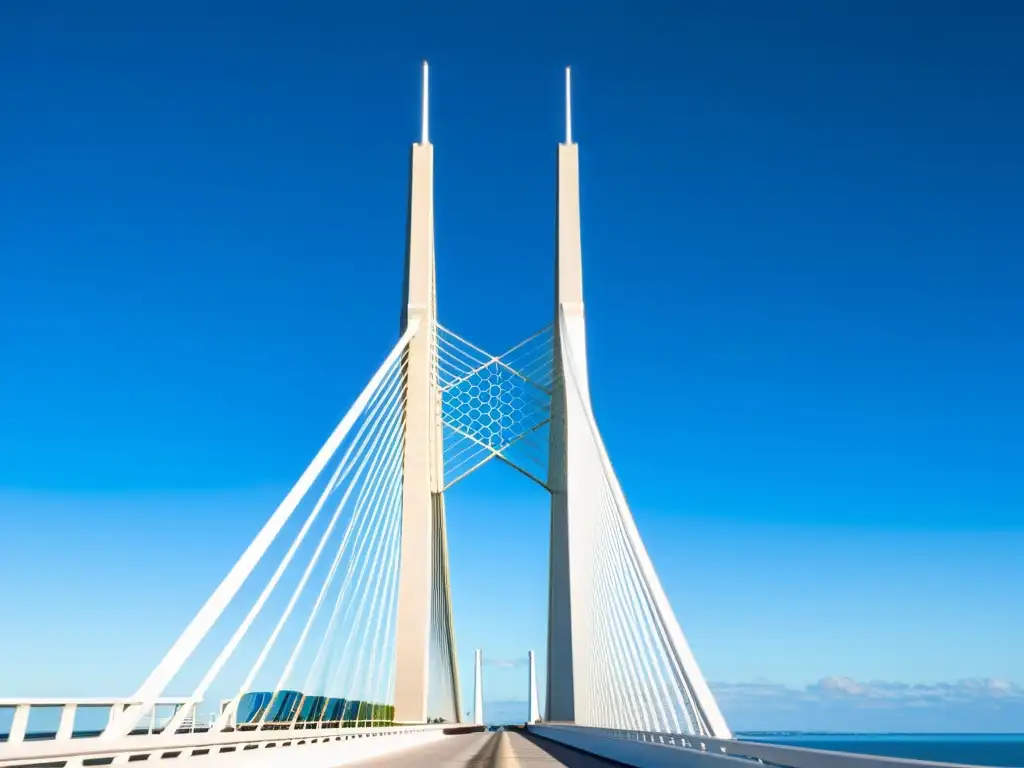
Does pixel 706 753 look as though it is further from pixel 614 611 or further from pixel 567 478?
pixel 567 478

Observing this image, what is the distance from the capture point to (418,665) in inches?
1044

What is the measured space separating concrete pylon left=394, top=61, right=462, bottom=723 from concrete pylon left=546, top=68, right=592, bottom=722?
3.50 meters

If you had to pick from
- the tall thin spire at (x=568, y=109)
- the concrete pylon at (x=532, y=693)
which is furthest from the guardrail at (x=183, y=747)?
the concrete pylon at (x=532, y=693)

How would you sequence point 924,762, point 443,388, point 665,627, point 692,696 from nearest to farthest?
point 924,762, point 692,696, point 665,627, point 443,388

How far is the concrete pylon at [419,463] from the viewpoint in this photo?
26.6 metres

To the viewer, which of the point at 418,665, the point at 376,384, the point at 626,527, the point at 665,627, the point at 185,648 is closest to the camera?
the point at 185,648

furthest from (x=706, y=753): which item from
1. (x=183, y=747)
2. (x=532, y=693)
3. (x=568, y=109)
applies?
(x=532, y=693)

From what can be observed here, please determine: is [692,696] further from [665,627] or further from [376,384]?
[376,384]

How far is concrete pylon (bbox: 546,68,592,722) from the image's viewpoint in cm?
2739

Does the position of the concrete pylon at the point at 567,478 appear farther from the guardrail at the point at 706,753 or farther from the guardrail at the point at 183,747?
the guardrail at the point at 183,747

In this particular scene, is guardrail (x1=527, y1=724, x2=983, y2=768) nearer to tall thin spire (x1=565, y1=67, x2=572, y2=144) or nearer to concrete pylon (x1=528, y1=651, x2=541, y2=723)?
tall thin spire (x1=565, y1=67, x2=572, y2=144)

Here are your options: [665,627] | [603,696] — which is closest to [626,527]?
[665,627]

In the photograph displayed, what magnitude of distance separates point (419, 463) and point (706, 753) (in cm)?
1755

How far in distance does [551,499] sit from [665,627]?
19284 mm
